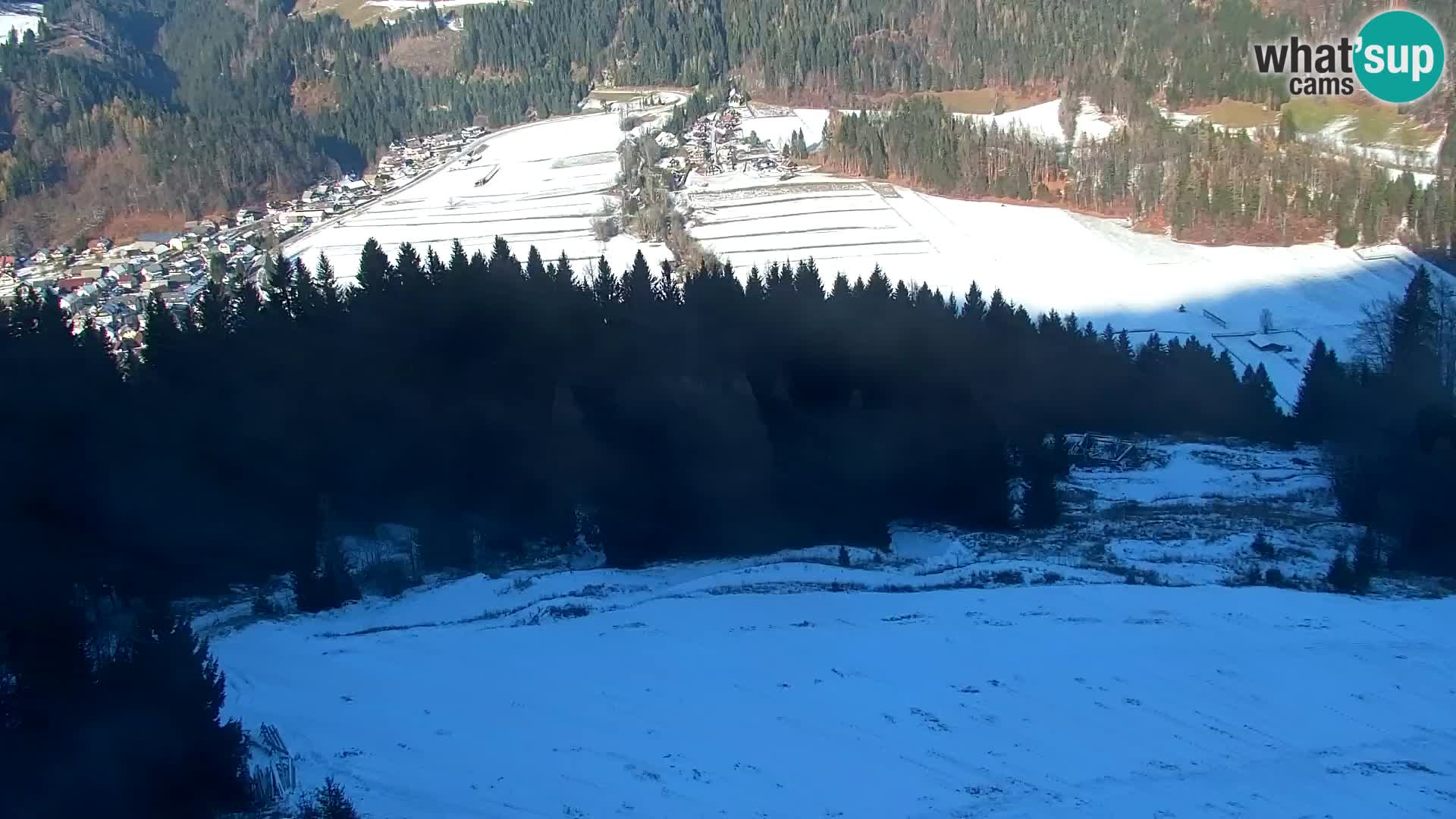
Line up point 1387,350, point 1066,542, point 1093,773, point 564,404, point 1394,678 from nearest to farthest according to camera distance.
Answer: point 1093,773
point 1394,678
point 1066,542
point 564,404
point 1387,350

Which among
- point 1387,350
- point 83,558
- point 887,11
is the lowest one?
point 1387,350

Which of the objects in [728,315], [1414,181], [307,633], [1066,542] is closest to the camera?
[307,633]

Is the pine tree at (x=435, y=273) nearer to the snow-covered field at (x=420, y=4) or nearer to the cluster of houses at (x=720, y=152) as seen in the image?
the cluster of houses at (x=720, y=152)

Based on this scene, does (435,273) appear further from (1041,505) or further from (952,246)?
(952,246)

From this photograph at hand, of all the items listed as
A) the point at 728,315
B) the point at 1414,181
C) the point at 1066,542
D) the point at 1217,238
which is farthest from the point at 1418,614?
the point at 1414,181

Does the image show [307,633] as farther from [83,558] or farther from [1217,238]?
[1217,238]

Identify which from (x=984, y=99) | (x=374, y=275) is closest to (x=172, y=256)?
(x=374, y=275)

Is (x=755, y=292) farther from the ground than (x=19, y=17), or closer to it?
closer to it
